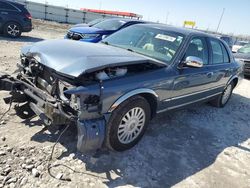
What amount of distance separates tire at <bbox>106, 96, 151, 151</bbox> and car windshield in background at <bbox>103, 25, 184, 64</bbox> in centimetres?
94

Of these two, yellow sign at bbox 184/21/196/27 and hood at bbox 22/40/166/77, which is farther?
yellow sign at bbox 184/21/196/27

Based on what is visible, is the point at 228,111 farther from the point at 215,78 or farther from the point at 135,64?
the point at 135,64

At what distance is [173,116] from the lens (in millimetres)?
5500

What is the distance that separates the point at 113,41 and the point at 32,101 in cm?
188

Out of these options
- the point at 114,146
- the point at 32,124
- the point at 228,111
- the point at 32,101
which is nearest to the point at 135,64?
the point at 114,146

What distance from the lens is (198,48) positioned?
4.92 meters

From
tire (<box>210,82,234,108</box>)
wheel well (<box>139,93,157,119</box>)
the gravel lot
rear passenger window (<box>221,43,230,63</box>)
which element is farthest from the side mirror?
tire (<box>210,82,234,108</box>)

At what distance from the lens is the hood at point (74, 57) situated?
3.18 metres

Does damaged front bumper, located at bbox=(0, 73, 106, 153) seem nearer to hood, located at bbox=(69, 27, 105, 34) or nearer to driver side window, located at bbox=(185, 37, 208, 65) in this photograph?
driver side window, located at bbox=(185, 37, 208, 65)

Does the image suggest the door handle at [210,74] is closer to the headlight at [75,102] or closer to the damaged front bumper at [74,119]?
the damaged front bumper at [74,119]

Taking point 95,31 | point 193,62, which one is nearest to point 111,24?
point 95,31

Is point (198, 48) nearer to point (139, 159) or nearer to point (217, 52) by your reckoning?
point (217, 52)

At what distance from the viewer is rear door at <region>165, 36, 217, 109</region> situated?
443 cm

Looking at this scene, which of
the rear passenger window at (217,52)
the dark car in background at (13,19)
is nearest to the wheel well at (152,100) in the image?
the rear passenger window at (217,52)
